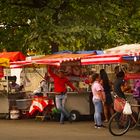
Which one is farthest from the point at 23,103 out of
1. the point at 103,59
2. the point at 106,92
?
the point at 103,59

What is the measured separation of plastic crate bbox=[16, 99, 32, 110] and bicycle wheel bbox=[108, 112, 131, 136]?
563 centimetres

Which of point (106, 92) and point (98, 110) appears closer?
point (98, 110)

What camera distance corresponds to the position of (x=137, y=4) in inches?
1022

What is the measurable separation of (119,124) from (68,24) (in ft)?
31.6

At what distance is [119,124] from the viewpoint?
14.6 metres

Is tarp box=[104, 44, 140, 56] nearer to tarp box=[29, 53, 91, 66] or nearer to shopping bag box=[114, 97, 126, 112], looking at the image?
shopping bag box=[114, 97, 126, 112]

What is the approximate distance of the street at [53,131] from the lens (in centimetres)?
1434

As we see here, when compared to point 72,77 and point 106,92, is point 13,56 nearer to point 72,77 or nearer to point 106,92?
point 72,77

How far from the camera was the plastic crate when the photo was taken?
19547 mm

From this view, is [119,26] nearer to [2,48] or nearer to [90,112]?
[2,48]

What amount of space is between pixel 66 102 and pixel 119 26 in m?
8.75

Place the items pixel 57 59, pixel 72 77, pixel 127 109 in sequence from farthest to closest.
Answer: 1. pixel 72 77
2. pixel 57 59
3. pixel 127 109

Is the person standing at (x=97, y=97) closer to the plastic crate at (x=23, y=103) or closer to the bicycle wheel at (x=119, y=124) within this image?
the bicycle wheel at (x=119, y=124)

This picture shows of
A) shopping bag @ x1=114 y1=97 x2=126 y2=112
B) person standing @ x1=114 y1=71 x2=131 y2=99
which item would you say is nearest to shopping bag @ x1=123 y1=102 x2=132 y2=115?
shopping bag @ x1=114 y1=97 x2=126 y2=112
